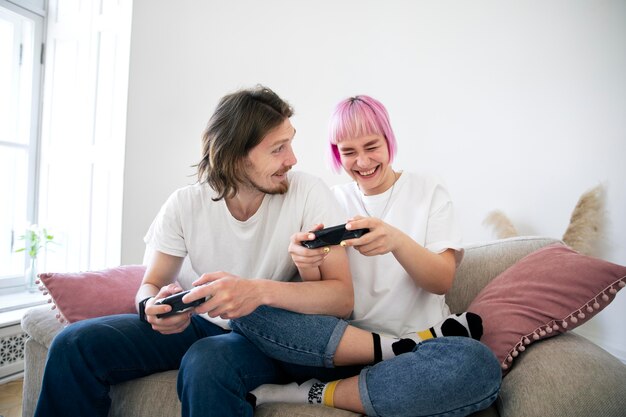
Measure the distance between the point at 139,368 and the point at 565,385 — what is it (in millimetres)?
1006

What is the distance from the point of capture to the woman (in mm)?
1007

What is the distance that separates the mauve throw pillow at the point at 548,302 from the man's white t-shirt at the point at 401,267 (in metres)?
0.18

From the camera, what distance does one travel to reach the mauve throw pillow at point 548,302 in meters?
1.17

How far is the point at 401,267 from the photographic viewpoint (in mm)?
1398

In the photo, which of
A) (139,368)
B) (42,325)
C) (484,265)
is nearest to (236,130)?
(139,368)

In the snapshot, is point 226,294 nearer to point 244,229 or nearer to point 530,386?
point 244,229

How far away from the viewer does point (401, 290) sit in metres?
1.38

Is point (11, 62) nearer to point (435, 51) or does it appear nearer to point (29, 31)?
point (29, 31)

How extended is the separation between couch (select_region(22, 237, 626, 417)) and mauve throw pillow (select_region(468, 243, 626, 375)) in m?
0.04

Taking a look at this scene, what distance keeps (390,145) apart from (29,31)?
2.89 m

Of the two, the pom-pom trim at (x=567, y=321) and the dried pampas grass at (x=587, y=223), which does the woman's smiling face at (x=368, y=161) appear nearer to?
the pom-pom trim at (x=567, y=321)

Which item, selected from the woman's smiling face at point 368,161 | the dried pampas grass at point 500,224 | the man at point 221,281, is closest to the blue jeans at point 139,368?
the man at point 221,281

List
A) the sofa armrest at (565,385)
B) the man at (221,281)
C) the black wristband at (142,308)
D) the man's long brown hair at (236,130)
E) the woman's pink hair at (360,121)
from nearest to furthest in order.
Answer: the sofa armrest at (565,385) → the man at (221,281) → the black wristband at (142,308) → the man's long brown hair at (236,130) → the woman's pink hair at (360,121)

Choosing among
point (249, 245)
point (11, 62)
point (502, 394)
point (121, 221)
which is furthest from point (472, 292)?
point (11, 62)
